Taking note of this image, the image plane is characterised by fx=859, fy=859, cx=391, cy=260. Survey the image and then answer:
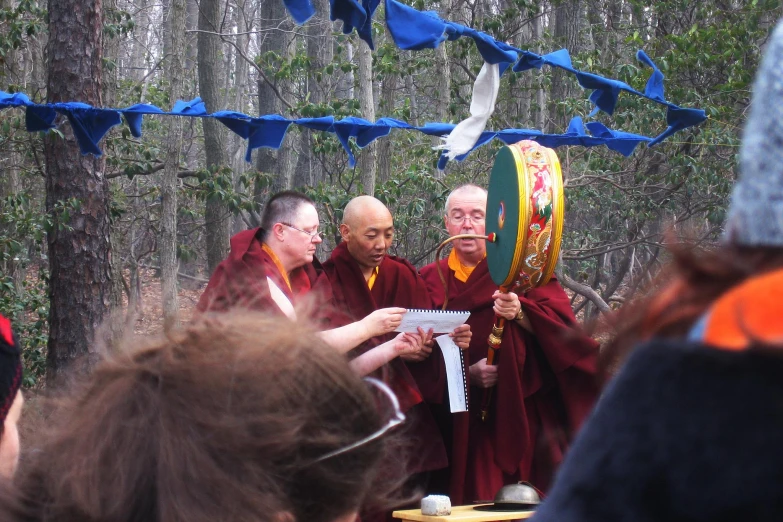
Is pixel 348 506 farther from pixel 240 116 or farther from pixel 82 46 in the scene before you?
pixel 82 46

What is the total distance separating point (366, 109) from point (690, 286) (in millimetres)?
7841

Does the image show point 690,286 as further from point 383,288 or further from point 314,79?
point 314,79

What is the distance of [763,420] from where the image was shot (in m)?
0.45

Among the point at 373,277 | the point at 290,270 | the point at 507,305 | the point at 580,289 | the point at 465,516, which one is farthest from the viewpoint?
the point at 580,289

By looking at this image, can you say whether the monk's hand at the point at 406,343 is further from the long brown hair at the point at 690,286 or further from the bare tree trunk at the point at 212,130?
the bare tree trunk at the point at 212,130

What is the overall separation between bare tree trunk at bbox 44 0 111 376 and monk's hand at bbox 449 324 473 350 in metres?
2.77

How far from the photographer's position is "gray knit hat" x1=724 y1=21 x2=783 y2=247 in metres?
0.49

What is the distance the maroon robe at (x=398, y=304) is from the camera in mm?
4254

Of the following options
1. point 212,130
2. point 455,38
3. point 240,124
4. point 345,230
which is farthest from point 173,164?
point 455,38

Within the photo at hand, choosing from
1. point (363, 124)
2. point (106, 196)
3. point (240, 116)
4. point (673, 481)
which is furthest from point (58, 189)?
point (673, 481)

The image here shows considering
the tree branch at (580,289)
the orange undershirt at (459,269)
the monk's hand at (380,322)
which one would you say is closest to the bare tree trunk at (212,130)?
the tree branch at (580,289)

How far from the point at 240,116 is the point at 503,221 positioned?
191 cm

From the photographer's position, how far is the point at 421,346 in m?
4.04

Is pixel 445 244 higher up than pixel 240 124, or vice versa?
pixel 240 124
